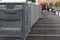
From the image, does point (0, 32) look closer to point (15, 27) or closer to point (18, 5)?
point (15, 27)

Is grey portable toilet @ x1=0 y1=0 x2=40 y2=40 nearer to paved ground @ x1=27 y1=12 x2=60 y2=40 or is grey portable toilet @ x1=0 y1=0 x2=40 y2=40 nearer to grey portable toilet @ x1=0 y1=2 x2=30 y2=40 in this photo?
grey portable toilet @ x1=0 y1=2 x2=30 y2=40

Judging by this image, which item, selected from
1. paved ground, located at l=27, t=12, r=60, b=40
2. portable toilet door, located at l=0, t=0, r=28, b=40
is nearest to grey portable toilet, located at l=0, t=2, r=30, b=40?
portable toilet door, located at l=0, t=0, r=28, b=40

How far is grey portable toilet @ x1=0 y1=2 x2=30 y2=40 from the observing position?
781 cm

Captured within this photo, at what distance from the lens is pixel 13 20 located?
794 cm

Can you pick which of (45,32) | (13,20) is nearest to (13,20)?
(13,20)

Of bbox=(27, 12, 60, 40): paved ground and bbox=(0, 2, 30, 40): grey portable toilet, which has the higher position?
bbox=(0, 2, 30, 40): grey portable toilet

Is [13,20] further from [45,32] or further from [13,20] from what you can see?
[45,32]

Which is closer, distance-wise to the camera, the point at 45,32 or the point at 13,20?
the point at 13,20

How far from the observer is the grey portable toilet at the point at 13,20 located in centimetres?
781

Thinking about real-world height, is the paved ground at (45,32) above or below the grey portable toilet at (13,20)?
below

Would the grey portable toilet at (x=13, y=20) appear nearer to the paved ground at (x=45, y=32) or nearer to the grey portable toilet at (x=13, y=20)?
the grey portable toilet at (x=13, y=20)

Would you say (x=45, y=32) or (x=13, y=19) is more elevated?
(x=13, y=19)

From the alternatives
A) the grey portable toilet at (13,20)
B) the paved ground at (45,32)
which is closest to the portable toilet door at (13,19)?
the grey portable toilet at (13,20)

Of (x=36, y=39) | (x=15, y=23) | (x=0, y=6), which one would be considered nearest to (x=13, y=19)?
(x=15, y=23)
